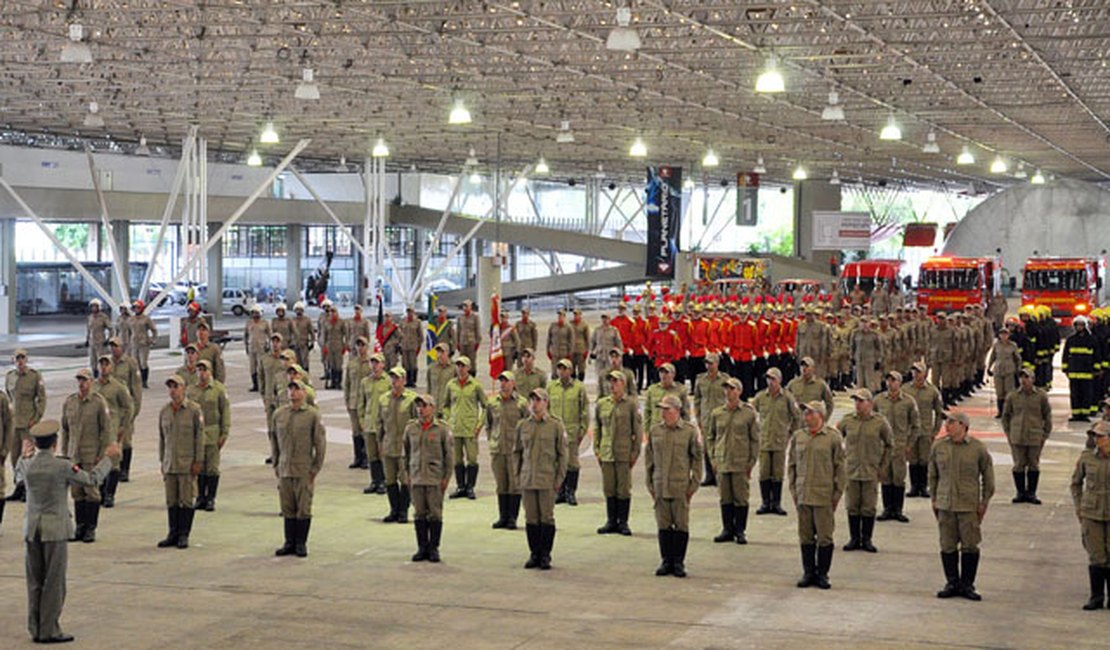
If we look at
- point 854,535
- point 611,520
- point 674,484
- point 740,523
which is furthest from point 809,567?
point 611,520

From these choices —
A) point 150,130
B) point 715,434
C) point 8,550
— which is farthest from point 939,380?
point 150,130

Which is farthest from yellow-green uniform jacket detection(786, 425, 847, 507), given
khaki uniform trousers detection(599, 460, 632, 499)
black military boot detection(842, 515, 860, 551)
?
khaki uniform trousers detection(599, 460, 632, 499)

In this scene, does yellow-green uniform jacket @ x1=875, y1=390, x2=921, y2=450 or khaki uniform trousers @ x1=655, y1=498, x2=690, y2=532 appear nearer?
khaki uniform trousers @ x1=655, y1=498, x2=690, y2=532

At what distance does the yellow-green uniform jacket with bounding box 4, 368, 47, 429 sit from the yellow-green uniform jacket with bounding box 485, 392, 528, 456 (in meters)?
4.83

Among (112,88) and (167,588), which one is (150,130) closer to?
(112,88)

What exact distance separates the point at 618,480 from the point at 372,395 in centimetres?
349

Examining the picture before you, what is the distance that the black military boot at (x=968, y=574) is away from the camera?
518 inches

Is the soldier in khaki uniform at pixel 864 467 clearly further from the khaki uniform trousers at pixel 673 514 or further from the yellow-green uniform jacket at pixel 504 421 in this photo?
the yellow-green uniform jacket at pixel 504 421

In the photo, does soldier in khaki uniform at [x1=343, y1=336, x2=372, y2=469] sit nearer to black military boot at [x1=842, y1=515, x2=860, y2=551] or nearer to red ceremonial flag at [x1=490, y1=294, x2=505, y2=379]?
red ceremonial flag at [x1=490, y1=294, x2=505, y2=379]

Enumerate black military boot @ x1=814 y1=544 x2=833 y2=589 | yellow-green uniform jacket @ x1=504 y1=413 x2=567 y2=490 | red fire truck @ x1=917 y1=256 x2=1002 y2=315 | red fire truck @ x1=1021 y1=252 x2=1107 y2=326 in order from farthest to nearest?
red fire truck @ x1=917 y1=256 x2=1002 y2=315, red fire truck @ x1=1021 y1=252 x2=1107 y2=326, yellow-green uniform jacket @ x1=504 y1=413 x2=567 y2=490, black military boot @ x1=814 y1=544 x2=833 y2=589

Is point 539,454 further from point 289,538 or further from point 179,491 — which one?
point 179,491

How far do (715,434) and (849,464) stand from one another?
139 centimetres

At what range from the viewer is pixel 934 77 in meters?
34.2

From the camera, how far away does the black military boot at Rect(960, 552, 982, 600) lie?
13.2m
